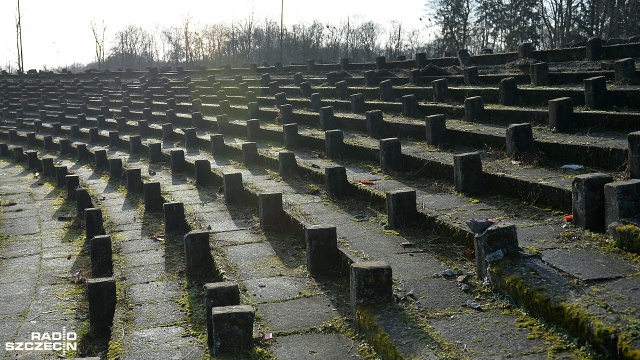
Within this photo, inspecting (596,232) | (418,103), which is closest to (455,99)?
(418,103)

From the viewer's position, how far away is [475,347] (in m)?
4.10

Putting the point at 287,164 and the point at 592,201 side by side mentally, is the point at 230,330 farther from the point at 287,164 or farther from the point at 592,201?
the point at 287,164

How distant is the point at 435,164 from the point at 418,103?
4.24 m

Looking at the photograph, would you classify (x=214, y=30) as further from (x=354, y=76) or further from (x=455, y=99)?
(x=455, y=99)

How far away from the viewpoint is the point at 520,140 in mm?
8164

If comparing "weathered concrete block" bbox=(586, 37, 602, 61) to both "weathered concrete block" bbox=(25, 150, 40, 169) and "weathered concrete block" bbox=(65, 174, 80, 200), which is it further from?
"weathered concrete block" bbox=(25, 150, 40, 169)

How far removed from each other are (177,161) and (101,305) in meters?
7.13

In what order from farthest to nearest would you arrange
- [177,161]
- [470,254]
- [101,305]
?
[177,161]
[101,305]
[470,254]

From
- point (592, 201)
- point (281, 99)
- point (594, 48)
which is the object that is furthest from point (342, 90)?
Result: point (592, 201)

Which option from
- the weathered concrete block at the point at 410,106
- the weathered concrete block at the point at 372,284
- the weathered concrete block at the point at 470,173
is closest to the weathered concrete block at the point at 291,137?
the weathered concrete block at the point at 410,106

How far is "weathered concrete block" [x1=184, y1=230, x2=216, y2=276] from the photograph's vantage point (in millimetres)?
7180

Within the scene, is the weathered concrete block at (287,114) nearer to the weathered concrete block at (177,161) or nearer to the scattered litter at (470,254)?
the weathered concrete block at (177,161)

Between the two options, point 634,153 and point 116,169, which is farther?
point 116,169

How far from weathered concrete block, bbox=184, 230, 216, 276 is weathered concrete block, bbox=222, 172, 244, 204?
2764mm
